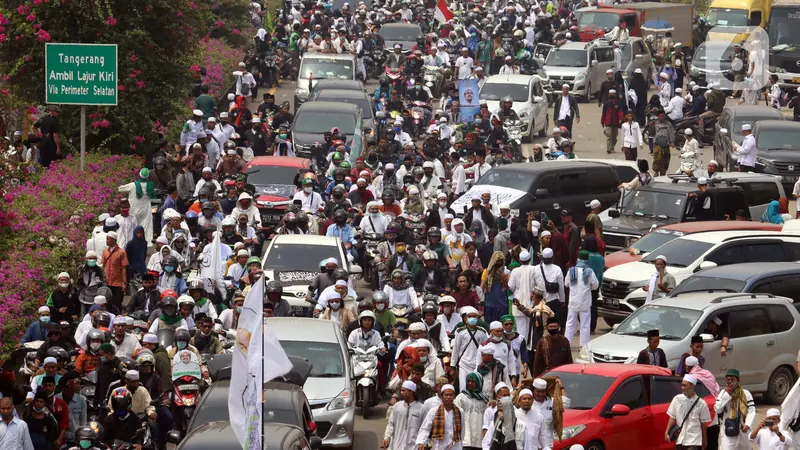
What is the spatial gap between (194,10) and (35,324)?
47.2 ft

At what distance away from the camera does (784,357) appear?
22109 mm

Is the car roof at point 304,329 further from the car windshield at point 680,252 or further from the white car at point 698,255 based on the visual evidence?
the car windshield at point 680,252

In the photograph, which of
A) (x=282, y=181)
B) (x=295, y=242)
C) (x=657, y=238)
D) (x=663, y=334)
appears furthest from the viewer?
(x=282, y=181)

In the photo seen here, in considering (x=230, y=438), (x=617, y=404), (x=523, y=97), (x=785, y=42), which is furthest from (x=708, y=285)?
(x=785, y=42)

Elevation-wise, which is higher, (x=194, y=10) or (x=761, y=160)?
(x=194, y=10)

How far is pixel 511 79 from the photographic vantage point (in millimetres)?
40594

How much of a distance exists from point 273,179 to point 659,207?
21.7ft

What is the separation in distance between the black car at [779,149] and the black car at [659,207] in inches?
195

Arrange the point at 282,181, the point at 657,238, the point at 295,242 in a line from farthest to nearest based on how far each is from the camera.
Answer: the point at 282,181 < the point at 657,238 < the point at 295,242

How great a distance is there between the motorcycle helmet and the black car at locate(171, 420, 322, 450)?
→ 199 centimetres

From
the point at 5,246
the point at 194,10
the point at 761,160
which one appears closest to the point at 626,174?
the point at 761,160

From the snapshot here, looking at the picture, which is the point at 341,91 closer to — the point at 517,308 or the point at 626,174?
the point at 626,174

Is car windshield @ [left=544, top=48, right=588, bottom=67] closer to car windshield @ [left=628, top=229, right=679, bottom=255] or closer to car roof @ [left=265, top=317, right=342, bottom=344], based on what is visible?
car windshield @ [left=628, top=229, right=679, bottom=255]

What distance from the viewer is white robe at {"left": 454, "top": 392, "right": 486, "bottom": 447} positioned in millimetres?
17641
